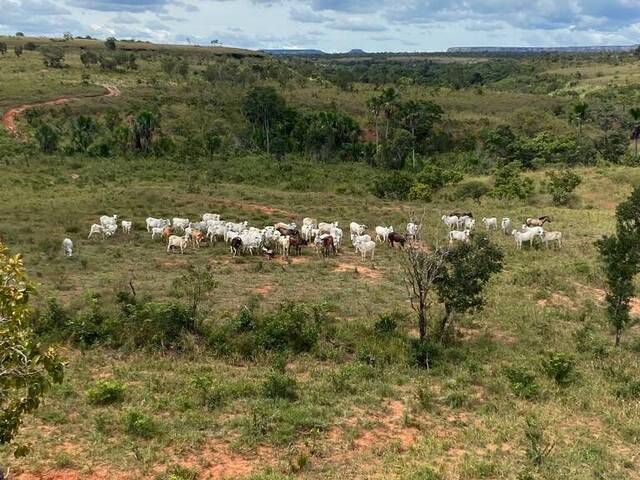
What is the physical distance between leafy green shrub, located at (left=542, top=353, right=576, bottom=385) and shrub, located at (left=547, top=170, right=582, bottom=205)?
27.8 m

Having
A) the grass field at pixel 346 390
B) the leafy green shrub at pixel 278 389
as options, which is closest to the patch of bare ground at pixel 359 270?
the grass field at pixel 346 390

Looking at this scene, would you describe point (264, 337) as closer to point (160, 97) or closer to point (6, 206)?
point (6, 206)

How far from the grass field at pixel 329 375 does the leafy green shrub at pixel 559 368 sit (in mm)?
145

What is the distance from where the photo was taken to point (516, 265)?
2286 centimetres

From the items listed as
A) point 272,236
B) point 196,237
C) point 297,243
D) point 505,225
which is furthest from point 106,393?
point 505,225

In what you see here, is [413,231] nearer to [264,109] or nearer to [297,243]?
[297,243]

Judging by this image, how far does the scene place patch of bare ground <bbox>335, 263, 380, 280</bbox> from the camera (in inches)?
829

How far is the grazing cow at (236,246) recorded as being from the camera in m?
23.3

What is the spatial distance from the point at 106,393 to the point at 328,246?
13.8m

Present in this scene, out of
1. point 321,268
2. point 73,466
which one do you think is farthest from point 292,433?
point 321,268

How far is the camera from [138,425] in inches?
385

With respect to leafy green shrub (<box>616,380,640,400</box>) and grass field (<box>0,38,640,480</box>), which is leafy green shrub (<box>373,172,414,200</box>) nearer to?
grass field (<box>0,38,640,480</box>)

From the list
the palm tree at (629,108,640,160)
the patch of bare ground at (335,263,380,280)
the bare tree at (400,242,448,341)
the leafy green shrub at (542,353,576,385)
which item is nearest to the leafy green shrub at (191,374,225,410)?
the bare tree at (400,242,448,341)

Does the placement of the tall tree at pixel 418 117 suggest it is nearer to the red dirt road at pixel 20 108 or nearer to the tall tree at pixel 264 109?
the tall tree at pixel 264 109
